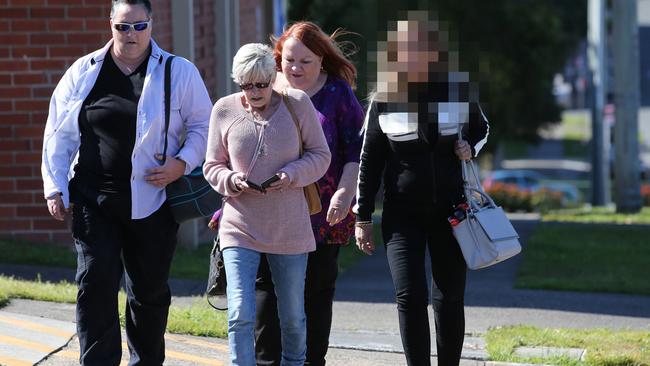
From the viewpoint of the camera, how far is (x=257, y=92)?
17.2 feet

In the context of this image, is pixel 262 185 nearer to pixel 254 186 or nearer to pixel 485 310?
pixel 254 186

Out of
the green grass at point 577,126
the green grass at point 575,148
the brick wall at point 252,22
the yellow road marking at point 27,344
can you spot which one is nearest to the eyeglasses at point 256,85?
the yellow road marking at point 27,344

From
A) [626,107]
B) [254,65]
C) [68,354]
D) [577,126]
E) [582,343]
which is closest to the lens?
[254,65]

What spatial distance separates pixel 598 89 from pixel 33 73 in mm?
18888

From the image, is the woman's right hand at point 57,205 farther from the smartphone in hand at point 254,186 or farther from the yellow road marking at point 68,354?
the yellow road marking at point 68,354

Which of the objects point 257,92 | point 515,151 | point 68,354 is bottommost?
point 515,151

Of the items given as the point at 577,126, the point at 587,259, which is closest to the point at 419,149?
the point at 587,259

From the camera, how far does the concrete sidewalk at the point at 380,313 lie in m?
6.57

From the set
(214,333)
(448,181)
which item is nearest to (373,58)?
(448,181)

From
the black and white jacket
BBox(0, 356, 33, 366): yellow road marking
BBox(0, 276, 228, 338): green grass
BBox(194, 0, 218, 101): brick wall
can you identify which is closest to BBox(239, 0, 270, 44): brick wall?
BBox(194, 0, 218, 101): brick wall

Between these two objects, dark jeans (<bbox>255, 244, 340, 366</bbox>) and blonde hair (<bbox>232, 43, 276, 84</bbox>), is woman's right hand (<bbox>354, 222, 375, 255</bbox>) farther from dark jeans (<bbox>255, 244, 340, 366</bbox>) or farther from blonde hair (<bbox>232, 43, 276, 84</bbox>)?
blonde hair (<bbox>232, 43, 276, 84</bbox>)

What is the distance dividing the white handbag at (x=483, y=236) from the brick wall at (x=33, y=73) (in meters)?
4.62

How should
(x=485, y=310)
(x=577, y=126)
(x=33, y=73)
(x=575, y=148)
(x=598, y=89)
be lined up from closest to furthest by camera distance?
(x=485, y=310) → (x=33, y=73) → (x=598, y=89) → (x=575, y=148) → (x=577, y=126)

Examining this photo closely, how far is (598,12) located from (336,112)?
66.3 feet
